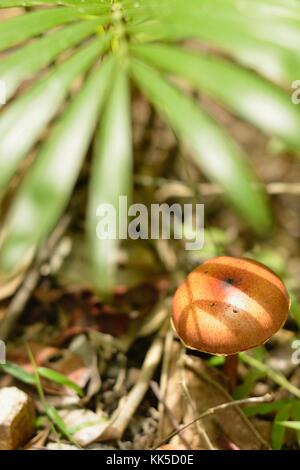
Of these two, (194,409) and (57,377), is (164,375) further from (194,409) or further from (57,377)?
(57,377)

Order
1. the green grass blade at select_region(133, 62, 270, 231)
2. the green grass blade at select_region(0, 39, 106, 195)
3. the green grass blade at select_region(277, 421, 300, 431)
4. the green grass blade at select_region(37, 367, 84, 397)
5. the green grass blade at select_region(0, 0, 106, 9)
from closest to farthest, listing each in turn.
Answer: the green grass blade at select_region(133, 62, 270, 231)
the green grass blade at select_region(0, 39, 106, 195)
the green grass blade at select_region(0, 0, 106, 9)
the green grass blade at select_region(277, 421, 300, 431)
the green grass blade at select_region(37, 367, 84, 397)

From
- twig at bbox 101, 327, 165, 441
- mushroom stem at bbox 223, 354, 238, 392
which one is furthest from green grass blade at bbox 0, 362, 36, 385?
mushroom stem at bbox 223, 354, 238, 392

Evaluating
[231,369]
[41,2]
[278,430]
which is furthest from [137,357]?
[41,2]

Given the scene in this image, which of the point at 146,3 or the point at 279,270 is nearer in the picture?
the point at 146,3

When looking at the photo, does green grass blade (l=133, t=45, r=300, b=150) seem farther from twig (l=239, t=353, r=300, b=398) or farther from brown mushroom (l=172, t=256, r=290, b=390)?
twig (l=239, t=353, r=300, b=398)

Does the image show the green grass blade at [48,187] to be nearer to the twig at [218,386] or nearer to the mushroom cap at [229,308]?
the mushroom cap at [229,308]

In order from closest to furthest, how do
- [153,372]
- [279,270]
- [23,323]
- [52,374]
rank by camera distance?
1. [52,374]
2. [153,372]
3. [23,323]
4. [279,270]

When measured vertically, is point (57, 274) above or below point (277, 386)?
above
